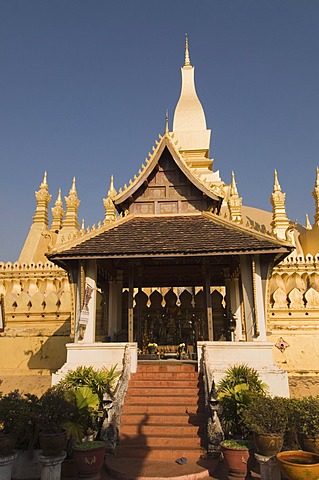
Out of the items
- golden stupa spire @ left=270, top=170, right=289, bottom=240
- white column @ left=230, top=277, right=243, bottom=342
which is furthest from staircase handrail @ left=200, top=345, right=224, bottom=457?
golden stupa spire @ left=270, top=170, right=289, bottom=240

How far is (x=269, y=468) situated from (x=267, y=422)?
652mm

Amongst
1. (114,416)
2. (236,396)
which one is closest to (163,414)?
(114,416)

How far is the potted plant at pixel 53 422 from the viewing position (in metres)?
6.16

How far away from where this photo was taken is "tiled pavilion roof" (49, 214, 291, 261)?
435 inches

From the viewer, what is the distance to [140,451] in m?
7.68

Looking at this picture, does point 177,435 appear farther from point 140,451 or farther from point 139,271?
point 139,271

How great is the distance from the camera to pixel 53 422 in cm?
645

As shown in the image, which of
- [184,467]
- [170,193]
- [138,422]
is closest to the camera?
[184,467]

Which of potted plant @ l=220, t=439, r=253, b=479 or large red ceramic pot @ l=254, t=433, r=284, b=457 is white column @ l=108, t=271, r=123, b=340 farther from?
large red ceramic pot @ l=254, t=433, r=284, b=457

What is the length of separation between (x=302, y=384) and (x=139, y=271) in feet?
21.5

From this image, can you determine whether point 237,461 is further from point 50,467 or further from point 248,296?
point 248,296

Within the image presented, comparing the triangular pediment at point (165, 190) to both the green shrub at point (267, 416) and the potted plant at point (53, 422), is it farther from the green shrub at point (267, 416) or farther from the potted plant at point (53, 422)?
the potted plant at point (53, 422)

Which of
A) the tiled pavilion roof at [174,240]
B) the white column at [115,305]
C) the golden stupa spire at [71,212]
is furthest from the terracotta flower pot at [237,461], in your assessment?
the golden stupa spire at [71,212]

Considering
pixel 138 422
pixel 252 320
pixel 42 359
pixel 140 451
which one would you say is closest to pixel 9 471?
pixel 140 451
